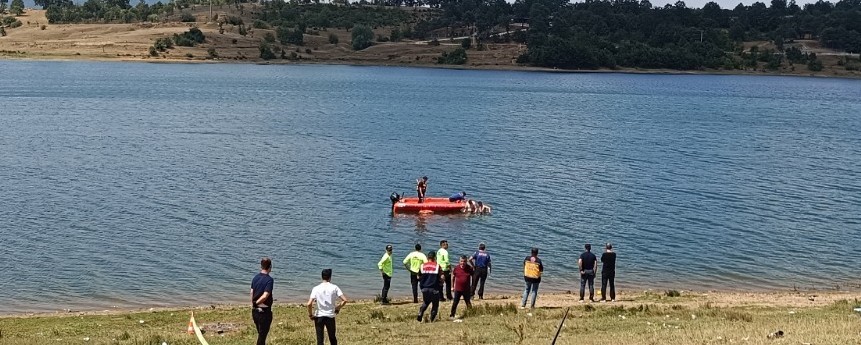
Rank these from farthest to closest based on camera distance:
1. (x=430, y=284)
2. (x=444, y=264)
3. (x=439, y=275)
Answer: (x=444, y=264)
(x=439, y=275)
(x=430, y=284)

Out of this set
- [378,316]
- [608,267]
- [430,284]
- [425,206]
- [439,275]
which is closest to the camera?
[430,284]

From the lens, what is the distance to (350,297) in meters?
34.8

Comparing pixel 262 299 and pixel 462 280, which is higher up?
pixel 262 299

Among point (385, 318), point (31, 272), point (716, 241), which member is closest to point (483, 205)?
point (716, 241)

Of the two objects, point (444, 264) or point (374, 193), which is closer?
point (444, 264)

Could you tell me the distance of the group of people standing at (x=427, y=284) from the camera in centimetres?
1939

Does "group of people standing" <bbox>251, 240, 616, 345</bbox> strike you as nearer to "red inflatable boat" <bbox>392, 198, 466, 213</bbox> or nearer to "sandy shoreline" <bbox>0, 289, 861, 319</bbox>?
"sandy shoreline" <bbox>0, 289, 861, 319</bbox>

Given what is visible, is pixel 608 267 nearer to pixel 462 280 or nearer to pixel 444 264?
pixel 444 264

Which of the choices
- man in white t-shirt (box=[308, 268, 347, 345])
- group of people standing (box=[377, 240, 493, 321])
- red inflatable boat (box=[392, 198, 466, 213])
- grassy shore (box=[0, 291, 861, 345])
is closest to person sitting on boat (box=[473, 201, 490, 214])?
red inflatable boat (box=[392, 198, 466, 213])

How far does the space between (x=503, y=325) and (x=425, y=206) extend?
2826 cm

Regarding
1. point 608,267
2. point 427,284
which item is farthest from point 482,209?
point 427,284

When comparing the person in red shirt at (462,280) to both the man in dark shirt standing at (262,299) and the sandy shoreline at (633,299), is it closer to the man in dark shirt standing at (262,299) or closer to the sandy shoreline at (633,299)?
the sandy shoreline at (633,299)

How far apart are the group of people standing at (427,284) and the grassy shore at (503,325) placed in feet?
Answer: 1.86

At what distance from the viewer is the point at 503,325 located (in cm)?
2414
